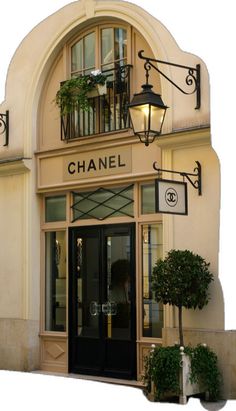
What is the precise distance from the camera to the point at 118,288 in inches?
422

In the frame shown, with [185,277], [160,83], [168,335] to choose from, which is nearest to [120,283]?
[168,335]

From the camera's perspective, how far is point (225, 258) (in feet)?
30.1

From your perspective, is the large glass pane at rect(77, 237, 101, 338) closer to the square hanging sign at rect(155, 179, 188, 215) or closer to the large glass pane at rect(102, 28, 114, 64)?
the square hanging sign at rect(155, 179, 188, 215)

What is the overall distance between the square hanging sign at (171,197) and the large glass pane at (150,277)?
113 cm

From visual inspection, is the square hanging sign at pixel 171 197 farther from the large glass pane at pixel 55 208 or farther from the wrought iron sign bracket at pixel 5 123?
the wrought iron sign bracket at pixel 5 123

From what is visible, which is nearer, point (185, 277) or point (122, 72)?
point (185, 277)

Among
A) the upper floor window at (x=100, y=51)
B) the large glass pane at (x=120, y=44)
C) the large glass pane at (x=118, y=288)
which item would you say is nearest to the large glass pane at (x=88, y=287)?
the large glass pane at (x=118, y=288)

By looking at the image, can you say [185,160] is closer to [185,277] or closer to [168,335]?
[185,277]

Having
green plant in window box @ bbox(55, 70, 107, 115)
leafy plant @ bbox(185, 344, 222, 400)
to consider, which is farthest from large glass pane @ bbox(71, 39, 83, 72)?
leafy plant @ bbox(185, 344, 222, 400)

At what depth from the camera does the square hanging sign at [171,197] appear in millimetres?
8797

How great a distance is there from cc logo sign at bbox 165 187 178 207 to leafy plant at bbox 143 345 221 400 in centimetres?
183

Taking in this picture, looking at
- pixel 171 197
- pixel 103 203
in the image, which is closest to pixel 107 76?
pixel 103 203

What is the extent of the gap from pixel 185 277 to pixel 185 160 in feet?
5.73

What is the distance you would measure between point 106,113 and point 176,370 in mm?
4254
